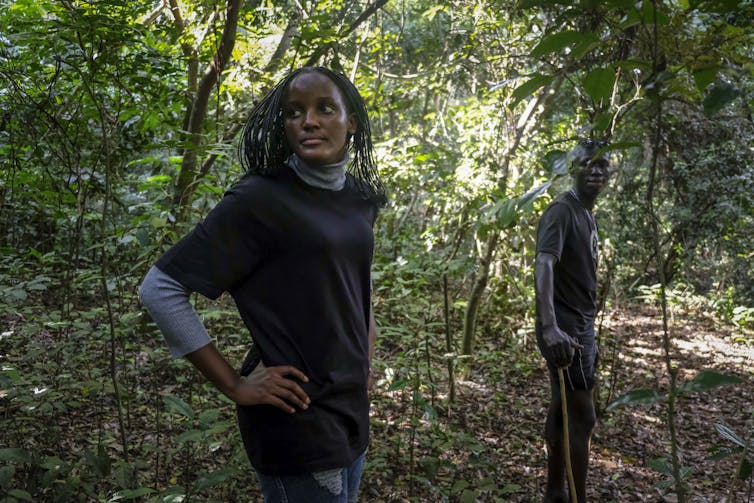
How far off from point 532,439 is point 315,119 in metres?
4.09

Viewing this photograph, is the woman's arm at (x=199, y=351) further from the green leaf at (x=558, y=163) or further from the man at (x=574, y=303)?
the man at (x=574, y=303)

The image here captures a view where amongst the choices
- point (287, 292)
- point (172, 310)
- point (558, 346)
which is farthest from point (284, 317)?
point (558, 346)

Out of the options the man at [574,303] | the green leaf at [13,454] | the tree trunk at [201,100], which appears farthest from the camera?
the tree trunk at [201,100]

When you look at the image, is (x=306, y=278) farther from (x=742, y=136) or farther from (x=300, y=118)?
(x=742, y=136)

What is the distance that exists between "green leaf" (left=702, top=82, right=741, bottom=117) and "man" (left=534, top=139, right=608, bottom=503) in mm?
2176

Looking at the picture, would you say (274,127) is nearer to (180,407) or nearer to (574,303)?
(180,407)

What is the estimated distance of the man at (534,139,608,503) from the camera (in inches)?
135

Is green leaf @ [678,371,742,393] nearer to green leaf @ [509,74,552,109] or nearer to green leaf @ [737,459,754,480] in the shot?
green leaf @ [737,459,754,480]

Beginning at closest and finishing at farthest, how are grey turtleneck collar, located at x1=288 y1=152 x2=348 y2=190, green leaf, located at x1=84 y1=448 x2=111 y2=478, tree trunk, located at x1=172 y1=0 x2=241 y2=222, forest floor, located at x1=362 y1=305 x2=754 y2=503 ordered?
grey turtleneck collar, located at x1=288 y1=152 x2=348 y2=190 → green leaf, located at x1=84 y1=448 x2=111 y2=478 → forest floor, located at x1=362 y1=305 x2=754 y2=503 → tree trunk, located at x1=172 y1=0 x2=241 y2=222

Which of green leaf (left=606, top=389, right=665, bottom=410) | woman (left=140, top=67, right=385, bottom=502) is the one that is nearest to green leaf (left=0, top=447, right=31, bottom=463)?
woman (left=140, top=67, right=385, bottom=502)

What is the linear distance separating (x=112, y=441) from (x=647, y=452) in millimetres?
4157

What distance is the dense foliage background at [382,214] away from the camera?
2289mm

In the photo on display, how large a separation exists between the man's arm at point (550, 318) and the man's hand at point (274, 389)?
1.69 metres

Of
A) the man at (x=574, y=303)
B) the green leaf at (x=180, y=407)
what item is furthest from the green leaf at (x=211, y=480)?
the man at (x=574, y=303)
